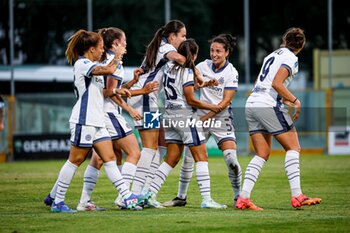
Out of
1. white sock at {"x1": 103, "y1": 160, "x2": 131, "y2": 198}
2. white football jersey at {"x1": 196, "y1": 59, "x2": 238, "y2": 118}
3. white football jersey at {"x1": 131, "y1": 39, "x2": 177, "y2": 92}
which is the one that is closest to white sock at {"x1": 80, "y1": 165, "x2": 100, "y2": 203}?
white sock at {"x1": 103, "y1": 160, "x2": 131, "y2": 198}

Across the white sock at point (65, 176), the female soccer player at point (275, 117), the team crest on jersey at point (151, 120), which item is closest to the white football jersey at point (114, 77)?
the team crest on jersey at point (151, 120)

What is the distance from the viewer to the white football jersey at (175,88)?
11688 millimetres

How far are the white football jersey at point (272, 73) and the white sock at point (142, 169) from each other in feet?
5.20

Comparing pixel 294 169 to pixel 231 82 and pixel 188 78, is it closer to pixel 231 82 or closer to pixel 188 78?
pixel 231 82

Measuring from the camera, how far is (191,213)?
1120cm

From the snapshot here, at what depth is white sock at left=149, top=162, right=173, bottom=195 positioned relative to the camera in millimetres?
12086

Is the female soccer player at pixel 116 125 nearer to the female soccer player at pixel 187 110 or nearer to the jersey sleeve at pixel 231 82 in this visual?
the female soccer player at pixel 187 110

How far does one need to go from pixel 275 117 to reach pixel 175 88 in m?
1.38

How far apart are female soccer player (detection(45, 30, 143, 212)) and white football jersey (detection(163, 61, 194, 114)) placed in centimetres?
87

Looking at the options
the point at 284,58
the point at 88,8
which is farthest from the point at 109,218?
the point at 88,8

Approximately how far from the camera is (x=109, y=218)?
10.6 meters

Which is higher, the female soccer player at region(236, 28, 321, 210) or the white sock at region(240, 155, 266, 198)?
the female soccer player at region(236, 28, 321, 210)

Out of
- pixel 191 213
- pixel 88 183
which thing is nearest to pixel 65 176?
pixel 88 183

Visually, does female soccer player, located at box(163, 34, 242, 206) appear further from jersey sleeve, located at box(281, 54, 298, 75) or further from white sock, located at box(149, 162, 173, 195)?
jersey sleeve, located at box(281, 54, 298, 75)
